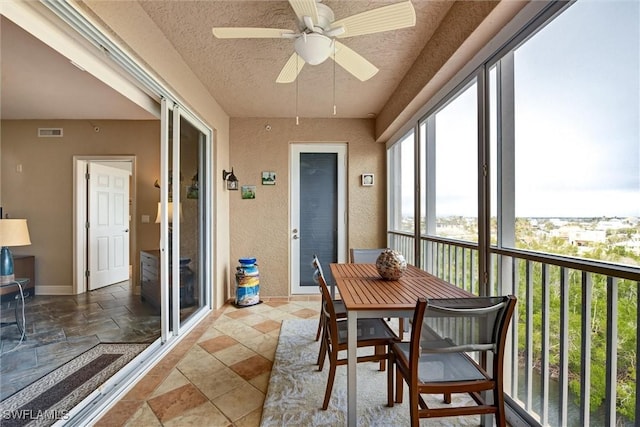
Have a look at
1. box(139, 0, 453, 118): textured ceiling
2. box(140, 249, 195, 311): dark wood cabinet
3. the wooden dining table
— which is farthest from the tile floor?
box(139, 0, 453, 118): textured ceiling

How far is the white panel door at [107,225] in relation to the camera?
4.52 metres

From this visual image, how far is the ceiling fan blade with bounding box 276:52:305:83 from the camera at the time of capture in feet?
6.68

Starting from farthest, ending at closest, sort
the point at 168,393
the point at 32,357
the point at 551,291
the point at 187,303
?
the point at 187,303 → the point at 32,357 → the point at 168,393 → the point at 551,291

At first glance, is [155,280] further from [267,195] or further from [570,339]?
[570,339]

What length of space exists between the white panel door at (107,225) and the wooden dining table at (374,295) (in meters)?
4.39

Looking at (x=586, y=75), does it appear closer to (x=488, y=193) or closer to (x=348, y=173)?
(x=488, y=193)

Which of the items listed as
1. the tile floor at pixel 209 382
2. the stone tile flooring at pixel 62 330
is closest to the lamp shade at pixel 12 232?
the stone tile flooring at pixel 62 330

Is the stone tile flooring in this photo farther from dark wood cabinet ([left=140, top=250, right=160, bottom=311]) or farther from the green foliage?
the green foliage

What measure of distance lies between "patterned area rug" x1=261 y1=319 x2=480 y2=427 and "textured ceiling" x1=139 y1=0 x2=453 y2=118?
2.66 meters

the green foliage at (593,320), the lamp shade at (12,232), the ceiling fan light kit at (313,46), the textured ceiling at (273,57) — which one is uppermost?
the textured ceiling at (273,57)

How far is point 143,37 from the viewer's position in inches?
79.0

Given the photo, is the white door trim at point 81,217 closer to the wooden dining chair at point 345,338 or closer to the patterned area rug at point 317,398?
the patterned area rug at point 317,398

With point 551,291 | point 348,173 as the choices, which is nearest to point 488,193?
point 551,291

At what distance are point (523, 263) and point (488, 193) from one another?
50cm
